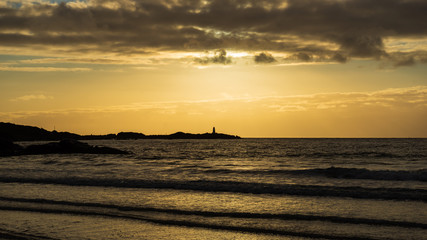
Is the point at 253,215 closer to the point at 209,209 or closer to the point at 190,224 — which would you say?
the point at 209,209

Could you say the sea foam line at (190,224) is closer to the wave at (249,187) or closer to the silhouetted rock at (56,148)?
the wave at (249,187)

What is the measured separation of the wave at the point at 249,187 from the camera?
2069 cm

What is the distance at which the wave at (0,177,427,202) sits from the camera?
2069cm

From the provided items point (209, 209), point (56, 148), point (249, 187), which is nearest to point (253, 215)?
point (209, 209)

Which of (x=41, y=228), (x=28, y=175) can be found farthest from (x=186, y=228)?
(x=28, y=175)

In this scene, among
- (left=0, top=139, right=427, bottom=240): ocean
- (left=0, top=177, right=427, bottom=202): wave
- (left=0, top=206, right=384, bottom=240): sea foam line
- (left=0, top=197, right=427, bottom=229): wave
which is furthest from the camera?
(left=0, top=177, right=427, bottom=202): wave

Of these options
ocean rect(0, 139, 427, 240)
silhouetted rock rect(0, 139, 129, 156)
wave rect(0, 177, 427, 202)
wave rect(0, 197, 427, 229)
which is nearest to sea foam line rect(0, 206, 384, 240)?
ocean rect(0, 139, 427, 240)

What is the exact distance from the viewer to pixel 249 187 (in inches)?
933

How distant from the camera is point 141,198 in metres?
20.2

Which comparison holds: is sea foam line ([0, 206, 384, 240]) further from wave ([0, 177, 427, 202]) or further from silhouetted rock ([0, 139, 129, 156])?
silhouetted rock ([0, 139, 129, 156])

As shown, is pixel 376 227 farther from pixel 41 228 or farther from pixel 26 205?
pixel 26 205

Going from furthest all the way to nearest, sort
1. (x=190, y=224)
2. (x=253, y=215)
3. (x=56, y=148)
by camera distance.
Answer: (x=56, y=148), (x=253, y=215), (x=190, y=224)

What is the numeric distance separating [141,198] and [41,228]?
23.1 ft

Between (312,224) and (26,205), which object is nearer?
(312,224)
